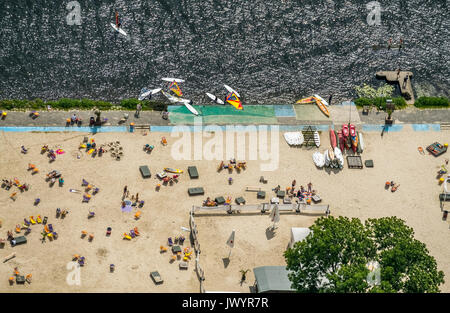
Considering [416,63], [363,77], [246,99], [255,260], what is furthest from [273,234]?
[416,63]

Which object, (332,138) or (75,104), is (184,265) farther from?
(75,104)

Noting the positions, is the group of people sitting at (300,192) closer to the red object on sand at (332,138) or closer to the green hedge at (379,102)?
the red object on sand at (332,138)

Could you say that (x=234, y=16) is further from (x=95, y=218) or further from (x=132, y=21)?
(x=95, y=218)

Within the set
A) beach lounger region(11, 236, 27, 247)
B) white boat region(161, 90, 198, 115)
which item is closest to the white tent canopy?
white boat region(161, 90, 198, 115)

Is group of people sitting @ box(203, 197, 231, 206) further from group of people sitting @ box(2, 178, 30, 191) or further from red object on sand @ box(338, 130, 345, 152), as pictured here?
group of people sitting @ box(2, 178, 30, 191)

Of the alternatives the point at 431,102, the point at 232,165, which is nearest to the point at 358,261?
the point at 232,165
